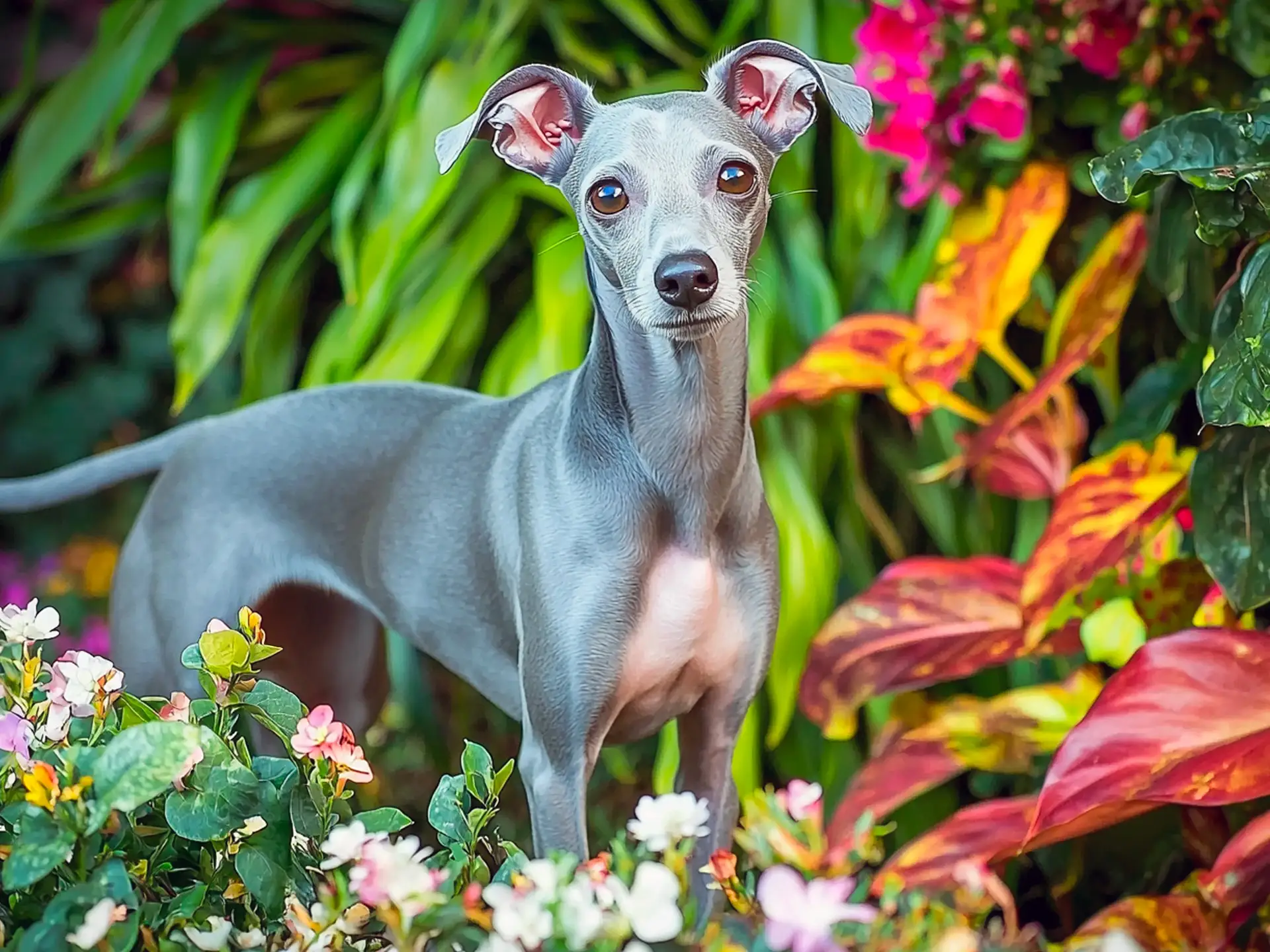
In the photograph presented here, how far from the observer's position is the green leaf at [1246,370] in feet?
3.21

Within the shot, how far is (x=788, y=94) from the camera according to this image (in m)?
0.96

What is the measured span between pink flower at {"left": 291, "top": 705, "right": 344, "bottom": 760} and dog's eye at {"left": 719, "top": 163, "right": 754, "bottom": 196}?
1.35 ft

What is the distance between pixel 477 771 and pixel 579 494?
22 centimetres

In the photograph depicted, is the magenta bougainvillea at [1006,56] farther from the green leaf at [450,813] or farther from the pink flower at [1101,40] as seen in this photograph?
the green leaf at [450,813]

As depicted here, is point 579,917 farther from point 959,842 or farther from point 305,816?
point 959,842

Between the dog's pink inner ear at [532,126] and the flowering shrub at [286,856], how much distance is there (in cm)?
38

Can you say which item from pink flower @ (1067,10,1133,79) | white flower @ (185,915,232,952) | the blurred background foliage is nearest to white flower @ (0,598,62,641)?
white flower @ (185,915,232,952)

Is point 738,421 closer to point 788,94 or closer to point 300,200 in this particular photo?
point 788,94

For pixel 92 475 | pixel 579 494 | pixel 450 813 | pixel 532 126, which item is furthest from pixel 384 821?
pixel 92 475

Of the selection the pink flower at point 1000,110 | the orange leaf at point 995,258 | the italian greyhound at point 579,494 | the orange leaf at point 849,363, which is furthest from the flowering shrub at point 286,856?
the pink flower at point 1000,110

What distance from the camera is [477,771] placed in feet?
2.60

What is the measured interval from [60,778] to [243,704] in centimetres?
12

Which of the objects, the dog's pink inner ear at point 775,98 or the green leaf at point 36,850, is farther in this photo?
the dog's pink inner ear at point 775,98

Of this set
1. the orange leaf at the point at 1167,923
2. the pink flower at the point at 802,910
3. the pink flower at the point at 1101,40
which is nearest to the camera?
the pink flower at the point at 802,910
